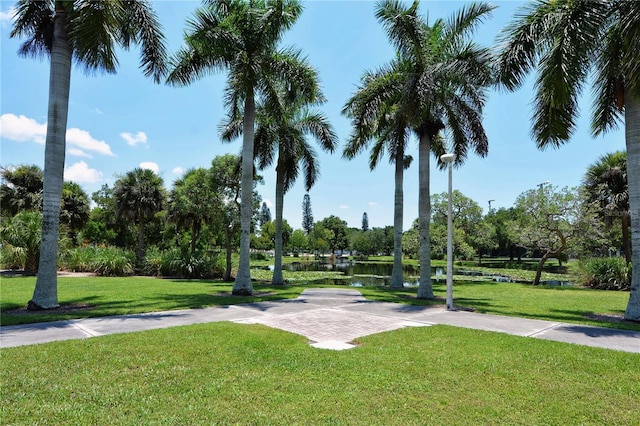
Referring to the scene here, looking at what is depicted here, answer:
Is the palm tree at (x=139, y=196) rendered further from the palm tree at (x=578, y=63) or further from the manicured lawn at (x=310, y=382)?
the palm tree at (x=578, y=63)

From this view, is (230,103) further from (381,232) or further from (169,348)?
(381,232)

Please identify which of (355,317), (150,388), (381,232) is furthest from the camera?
(381,232)

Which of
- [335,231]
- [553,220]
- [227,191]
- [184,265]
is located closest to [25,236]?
[184,265]

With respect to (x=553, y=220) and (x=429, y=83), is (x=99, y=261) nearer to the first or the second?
(x=429, y=83)

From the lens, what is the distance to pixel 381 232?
8725cm

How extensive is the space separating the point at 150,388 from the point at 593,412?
4.96 meters

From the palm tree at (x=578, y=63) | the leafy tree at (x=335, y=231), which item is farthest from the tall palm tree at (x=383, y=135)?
the leafy tree at (x=335, y=231)

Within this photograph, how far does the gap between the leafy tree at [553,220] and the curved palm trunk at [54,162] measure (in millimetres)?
23807

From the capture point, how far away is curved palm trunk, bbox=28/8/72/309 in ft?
32.1

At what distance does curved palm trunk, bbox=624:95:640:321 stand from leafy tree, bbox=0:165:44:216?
32.3 m

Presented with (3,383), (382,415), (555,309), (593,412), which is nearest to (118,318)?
(3,383)

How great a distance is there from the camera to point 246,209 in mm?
14133

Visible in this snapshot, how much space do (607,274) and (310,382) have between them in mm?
21529

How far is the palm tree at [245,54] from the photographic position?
13.0 meters
